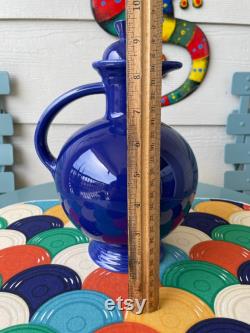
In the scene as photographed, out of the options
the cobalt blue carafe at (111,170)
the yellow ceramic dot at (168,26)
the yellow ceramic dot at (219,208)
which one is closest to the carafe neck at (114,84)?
the cobalt blue carafe at (111,170)

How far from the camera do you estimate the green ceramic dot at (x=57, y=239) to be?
1.94 feet

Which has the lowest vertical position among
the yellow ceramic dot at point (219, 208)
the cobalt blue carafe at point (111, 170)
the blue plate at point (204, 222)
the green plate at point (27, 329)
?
the yellow ceramic dot at point (219, 208)

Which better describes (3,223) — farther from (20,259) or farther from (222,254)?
(222,254)

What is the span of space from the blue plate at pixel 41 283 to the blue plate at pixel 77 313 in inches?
0.6

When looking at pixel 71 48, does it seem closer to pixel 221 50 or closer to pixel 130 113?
pixel 221 50

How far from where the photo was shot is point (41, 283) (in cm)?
49

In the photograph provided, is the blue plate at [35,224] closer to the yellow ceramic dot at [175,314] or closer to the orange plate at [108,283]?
the orange plate at [108,283]

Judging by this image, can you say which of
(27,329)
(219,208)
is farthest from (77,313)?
(219,208)

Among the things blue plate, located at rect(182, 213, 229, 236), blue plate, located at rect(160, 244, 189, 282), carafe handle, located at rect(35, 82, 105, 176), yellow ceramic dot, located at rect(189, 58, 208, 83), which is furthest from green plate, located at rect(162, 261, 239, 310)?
yellow ceramic dot, located at rect(189, 58, 208, 83)

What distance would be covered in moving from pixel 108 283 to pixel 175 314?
11 cm

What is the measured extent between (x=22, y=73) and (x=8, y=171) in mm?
352

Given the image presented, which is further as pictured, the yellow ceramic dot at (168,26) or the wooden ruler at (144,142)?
the yellow ceramic dot at (168,26)

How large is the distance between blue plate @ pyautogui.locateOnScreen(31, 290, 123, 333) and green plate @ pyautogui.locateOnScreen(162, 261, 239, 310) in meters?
0.10

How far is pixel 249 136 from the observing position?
1212mm
